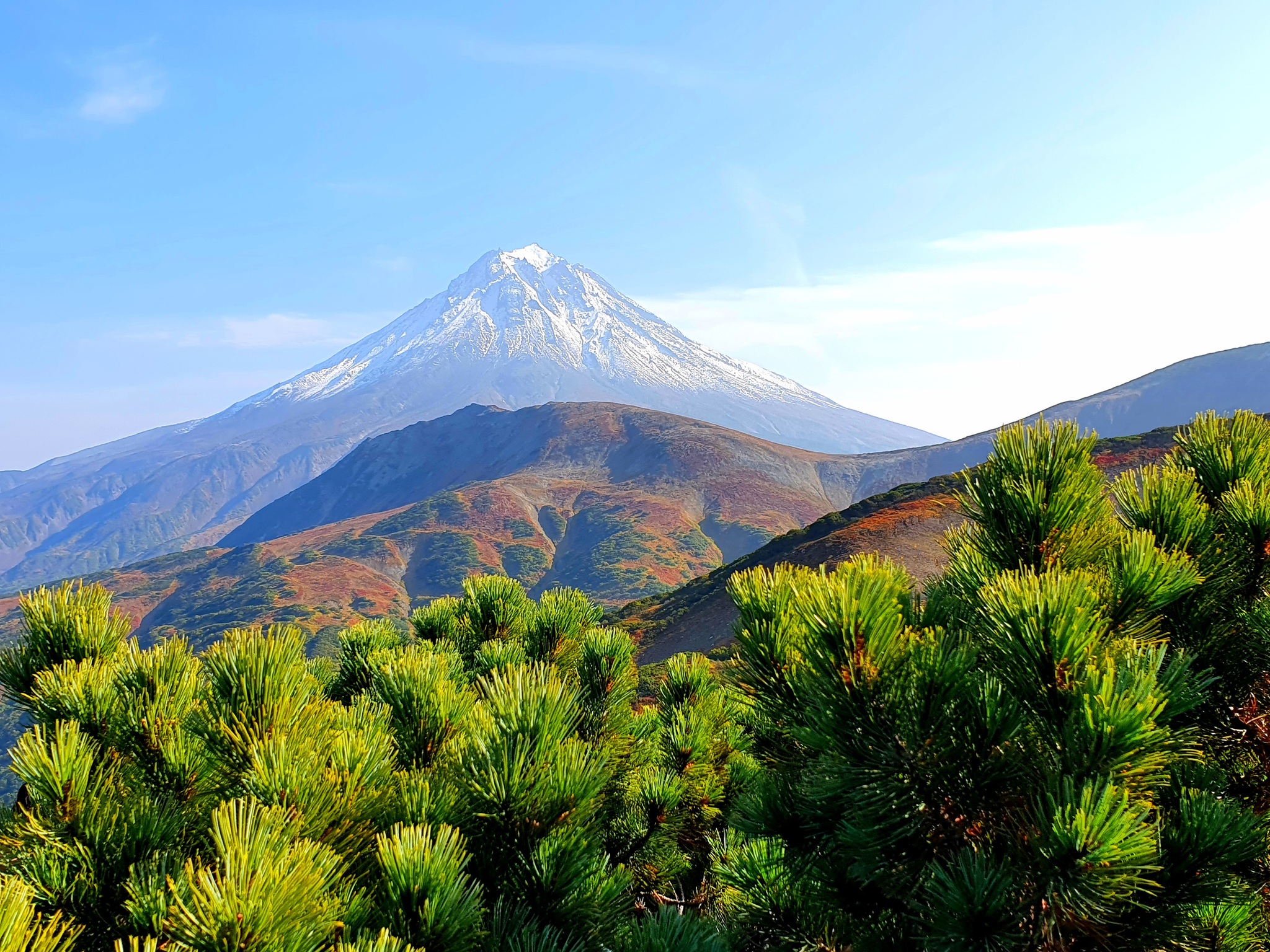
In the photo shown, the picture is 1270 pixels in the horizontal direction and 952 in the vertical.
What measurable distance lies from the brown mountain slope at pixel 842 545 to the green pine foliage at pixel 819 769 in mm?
42525

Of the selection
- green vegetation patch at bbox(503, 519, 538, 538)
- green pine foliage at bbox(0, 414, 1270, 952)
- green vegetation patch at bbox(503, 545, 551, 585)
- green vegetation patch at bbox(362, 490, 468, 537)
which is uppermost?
green pine foliage at bbox(0, 414, 1270, 952)

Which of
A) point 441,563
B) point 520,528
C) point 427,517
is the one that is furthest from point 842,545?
point 427,517

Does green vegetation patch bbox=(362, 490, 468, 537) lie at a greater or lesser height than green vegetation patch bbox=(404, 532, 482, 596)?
greater

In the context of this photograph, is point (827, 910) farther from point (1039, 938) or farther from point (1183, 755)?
point (1183, 755)

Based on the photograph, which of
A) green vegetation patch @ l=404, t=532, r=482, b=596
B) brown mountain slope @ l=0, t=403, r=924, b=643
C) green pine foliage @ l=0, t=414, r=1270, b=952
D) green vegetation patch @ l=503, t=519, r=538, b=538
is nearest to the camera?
green pine foliage @ l=0, t=414, r=1270, b=952

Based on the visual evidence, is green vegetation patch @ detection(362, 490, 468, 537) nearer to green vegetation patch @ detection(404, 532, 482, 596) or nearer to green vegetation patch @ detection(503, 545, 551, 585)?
green vegetation patch @ detection(404, 532, 482, 596)

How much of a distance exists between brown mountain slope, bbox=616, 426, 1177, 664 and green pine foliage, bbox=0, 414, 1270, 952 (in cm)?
4253

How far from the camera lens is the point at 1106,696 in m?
1.54

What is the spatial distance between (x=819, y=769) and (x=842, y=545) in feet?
164

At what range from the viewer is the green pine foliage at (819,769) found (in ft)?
5.28

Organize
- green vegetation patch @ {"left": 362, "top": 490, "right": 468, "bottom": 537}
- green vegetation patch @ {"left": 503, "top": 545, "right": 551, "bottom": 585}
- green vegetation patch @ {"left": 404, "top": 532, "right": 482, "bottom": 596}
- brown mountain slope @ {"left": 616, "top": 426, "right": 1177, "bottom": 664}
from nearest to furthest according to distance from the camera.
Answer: brown mountain slope @ {"left": 616, "top": 426, "right": 1177, "bottom": 664} → green vegetation patch @ {"left": 503, "top": 545, "right": 551, "bottom": 585} → green vegetation patch @ {"left": 404, "top": 532, "right": 482, "bottom": 596} → green vegetation patch @ {"left": 362, "top": 490, "right": 468, "bottom": 537}

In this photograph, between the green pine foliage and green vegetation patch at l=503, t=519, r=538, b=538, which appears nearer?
the green pine foliage

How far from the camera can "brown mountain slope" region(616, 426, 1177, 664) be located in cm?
4778

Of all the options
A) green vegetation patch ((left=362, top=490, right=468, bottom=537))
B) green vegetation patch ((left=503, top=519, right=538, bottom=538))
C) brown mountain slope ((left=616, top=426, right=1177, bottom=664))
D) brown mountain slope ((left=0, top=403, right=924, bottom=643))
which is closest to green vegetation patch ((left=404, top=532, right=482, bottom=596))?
brown mountain slope ((left=0, top=403, right=924, bottom=643))
